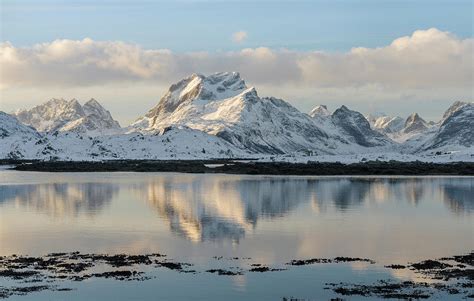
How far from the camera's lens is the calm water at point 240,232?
128ft

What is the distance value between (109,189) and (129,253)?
63626 millimetres

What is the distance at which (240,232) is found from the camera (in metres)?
59.6

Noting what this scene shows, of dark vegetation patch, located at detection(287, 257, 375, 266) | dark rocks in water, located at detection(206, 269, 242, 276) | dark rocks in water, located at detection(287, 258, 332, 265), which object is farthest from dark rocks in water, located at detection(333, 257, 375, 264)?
dark rocks in water, located at detection(206, 269, 242, 276)

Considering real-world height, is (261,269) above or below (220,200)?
above

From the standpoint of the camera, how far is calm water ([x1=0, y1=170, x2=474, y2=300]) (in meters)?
38.9

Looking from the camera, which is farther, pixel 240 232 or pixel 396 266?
pixel 240 232

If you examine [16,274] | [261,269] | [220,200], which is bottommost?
[220,200]

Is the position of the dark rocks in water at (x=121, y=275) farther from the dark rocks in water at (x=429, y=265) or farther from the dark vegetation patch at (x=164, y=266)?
the dark rocks in water at (x=429, y=265)

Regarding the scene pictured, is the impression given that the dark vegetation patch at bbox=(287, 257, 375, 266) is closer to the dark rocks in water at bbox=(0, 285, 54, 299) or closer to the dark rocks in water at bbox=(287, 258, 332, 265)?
the dark rocks in water at bbox=(287, 258, 332, 265)

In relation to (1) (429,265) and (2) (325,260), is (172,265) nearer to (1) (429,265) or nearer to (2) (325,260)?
(2) (325,260)

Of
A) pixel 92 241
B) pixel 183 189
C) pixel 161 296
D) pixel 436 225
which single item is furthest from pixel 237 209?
pixel 161 296

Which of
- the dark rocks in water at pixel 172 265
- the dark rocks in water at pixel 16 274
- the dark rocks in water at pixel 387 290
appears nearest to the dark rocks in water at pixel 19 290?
the dark rocks in water at pixel 16 274

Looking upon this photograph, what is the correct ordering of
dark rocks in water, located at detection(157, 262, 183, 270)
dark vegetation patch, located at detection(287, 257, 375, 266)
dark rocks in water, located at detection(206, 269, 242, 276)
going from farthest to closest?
dark vegetation patch, located at detection(287, 257, 375, 266) < dark rocks in water, located at detection(157, 262, 183, 270) < dark rocks in water, located at detection(206, 269, 242, 276)

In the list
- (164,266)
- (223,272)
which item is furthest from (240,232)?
(223,272)
